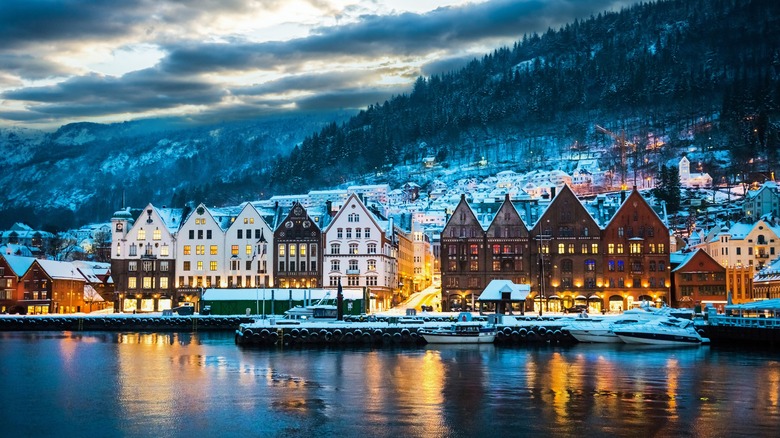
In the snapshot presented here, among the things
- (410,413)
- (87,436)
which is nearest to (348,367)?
(410,413)

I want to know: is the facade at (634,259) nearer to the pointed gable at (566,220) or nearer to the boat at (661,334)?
the pointed gable at (566,220)

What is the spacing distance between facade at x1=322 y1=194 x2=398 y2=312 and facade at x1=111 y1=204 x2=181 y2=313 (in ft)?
82.1

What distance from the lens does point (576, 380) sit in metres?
60.1

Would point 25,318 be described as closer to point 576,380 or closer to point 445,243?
point 445,243

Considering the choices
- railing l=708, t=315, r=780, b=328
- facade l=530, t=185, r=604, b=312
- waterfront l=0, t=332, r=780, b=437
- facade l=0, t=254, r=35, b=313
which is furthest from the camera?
facade l=0, t=254, r=35, b=313

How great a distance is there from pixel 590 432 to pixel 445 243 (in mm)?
96633

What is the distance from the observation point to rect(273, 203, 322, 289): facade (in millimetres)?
142750

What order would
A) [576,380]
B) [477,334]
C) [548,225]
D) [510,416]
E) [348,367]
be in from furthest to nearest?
[548,225] → [477,334] → [348,367] → [576,380] → [510,416]

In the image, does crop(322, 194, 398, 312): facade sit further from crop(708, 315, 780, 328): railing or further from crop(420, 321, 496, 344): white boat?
crop(708, 315, 780, 328): railing

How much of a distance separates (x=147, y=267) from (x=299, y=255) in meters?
26.4

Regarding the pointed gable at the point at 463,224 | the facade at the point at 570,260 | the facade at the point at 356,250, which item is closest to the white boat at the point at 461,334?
the facade at the point at 570,260

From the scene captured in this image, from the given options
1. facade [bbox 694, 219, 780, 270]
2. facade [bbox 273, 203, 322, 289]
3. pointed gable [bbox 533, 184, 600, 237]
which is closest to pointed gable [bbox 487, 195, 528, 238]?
pointed gable [bbox 533, 184, 600, 237]

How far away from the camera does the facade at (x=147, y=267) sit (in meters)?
148

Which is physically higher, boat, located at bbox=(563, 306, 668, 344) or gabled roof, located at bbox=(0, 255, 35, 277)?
gabled roof, located at bbox=(0, 255, 35, 277)
